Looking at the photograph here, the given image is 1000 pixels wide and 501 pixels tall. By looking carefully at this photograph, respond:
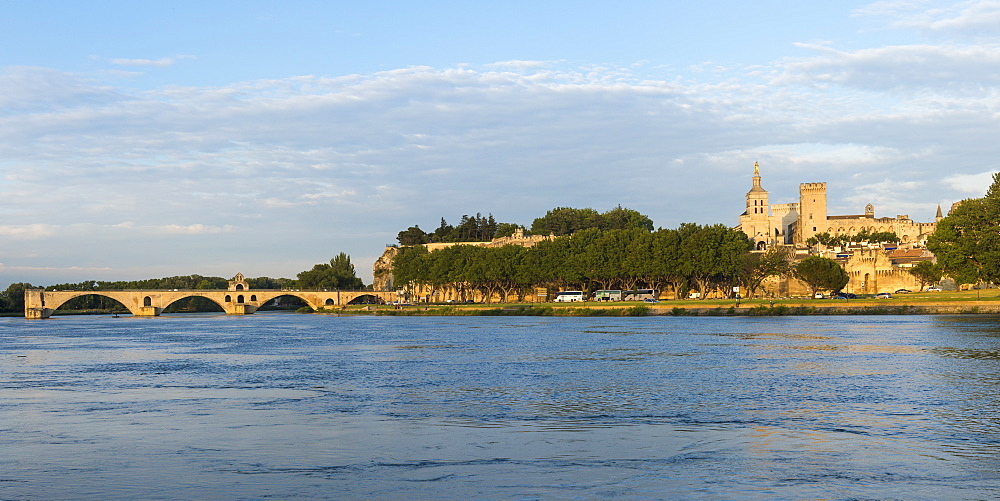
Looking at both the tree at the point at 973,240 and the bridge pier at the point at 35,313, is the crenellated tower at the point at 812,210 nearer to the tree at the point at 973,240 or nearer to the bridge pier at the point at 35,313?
the tree at the point at 973,240

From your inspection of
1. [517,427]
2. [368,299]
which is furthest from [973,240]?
[368,299]

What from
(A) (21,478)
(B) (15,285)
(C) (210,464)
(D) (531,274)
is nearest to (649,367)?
(C) (210,464)

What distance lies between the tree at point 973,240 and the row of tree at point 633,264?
29.9m

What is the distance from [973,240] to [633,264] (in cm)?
4377

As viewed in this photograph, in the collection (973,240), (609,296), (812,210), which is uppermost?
(812,210)

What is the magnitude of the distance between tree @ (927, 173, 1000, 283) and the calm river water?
41.9 metres

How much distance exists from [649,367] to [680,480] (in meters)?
20.0

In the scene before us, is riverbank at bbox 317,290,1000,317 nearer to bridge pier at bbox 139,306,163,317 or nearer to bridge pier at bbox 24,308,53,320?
bridge pier at bbox 139,306,163,317

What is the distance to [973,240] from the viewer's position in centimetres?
7700

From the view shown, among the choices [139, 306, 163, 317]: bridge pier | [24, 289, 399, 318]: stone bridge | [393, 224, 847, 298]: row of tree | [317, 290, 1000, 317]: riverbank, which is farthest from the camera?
[139, 306, 163, 317]: bridge pier

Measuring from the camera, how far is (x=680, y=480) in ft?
46.8

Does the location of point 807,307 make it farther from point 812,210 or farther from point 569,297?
point 812,210

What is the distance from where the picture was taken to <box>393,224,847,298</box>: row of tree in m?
111

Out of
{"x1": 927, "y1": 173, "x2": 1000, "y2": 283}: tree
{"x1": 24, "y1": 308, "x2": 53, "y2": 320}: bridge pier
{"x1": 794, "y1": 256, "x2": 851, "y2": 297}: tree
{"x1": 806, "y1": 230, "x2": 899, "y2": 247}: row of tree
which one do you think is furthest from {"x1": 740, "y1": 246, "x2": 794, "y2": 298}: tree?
{"x1": 24, "y1": 308, "x2": 53, "y2": 320}: bridge pier
